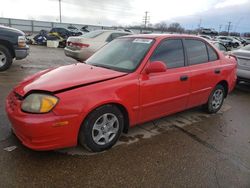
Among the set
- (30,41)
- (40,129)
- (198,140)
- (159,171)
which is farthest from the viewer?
(30,41)

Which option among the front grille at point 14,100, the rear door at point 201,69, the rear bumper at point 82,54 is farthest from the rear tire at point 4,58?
the rear door at point 201,69

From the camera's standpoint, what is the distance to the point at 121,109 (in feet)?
10.7

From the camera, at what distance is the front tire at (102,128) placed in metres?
2.93

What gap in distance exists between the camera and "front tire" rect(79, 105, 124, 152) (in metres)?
2.93

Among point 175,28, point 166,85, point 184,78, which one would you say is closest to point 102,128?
point 166,85

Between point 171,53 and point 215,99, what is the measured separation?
5.63 ft

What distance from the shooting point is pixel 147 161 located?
3008 mm

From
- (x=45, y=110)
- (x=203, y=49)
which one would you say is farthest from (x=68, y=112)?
(x=203, y=49)

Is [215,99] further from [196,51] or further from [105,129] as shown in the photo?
[105,129]

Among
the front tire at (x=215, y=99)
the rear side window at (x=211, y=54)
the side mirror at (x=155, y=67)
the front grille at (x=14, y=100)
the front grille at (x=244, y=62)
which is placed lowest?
the front tire at (x=215, y=99)

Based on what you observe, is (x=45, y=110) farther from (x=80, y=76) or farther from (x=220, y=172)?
(x=220, y=172)

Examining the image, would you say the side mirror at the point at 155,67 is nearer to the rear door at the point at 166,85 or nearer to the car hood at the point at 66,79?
the rear door at the point at 166,85

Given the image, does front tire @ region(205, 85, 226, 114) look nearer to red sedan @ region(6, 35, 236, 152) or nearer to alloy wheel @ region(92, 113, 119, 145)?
red sedan @ region(6, 35, 236, 152)

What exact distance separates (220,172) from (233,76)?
3.00 metres
